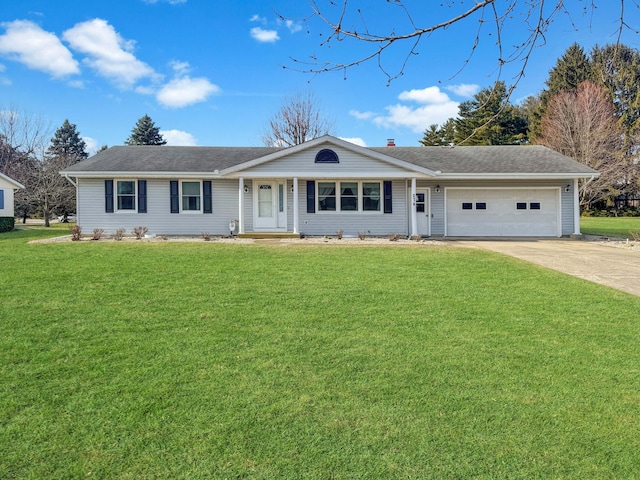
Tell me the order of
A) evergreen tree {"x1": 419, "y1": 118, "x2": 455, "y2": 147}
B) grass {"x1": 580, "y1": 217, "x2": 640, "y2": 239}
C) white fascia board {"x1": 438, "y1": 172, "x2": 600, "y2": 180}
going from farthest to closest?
1. evergreen tree {"x1": 419, "y1": 118, "x2": 455, "y2": 147}
2. grass {"x1": 580, "y1": 217, "x2": 640, "y2": 239}
3. white fascia board {"x1": 438, "y1": 172, "x2": 600, "y2": 180}

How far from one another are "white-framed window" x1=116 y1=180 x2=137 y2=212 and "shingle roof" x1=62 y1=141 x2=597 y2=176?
2.04 ft

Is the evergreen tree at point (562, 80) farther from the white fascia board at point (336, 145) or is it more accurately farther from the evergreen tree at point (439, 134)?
the white fascia board at point (336, 145)

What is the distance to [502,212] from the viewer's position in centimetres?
1747

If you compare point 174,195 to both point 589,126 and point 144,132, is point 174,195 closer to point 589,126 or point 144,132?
point 589,126

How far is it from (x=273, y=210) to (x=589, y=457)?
49.5 feet

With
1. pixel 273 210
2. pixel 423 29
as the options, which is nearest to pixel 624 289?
pixel 423 29

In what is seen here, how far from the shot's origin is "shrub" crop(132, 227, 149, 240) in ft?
48.8

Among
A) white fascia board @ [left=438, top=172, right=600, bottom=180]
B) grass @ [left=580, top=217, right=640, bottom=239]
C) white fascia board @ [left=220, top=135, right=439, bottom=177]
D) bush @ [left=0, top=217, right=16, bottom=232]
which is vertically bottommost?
grass @ [left=580, top=217, right=640, bottom=239]

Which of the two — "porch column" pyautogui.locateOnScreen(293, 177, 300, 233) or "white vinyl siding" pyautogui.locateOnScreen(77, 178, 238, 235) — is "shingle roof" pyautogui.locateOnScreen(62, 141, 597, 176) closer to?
"white vinyl siding" pyautogui.locateOnScreen(77, 178, 238, 235)

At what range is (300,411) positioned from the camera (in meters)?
3.16

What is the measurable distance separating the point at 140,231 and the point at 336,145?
798cm

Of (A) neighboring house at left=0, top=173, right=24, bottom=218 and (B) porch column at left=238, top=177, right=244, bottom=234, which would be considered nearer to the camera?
(B) porch column at left=238, top=177, right=244, bottom=234

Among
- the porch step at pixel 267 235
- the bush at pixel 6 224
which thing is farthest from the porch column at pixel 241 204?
the bush at pixel 6 224

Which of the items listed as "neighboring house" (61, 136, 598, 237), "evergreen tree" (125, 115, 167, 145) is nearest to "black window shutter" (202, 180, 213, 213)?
"neighboring house" (61, 136, 598, 237)
